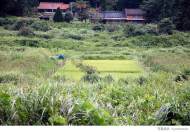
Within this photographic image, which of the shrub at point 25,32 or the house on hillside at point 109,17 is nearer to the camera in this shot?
the shrub at point 25,32

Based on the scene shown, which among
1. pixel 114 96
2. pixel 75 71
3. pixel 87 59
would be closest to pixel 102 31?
pixel 87 59

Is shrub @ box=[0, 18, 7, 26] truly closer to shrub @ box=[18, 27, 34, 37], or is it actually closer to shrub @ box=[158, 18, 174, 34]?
shrub @ box=[18, 27, 34, 37]

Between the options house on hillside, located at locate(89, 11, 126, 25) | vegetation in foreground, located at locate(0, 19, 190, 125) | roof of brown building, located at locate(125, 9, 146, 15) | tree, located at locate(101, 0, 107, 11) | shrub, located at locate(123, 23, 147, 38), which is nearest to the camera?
vegetation in foreground, located at locate(0, 19, 190, 125)

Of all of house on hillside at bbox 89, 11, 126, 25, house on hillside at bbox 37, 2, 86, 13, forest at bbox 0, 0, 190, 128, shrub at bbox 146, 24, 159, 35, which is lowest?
forest at bbox 0, 0, 190, 128

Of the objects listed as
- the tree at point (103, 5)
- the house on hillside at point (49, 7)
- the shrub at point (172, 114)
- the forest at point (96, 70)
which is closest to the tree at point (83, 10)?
the forest at point (96, 70)

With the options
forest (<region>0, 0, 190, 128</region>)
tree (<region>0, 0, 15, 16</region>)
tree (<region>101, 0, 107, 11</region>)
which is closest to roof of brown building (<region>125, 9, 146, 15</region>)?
forest (<region>0, 0, 190, 128</region>)

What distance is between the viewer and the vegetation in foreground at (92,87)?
1.66 meters

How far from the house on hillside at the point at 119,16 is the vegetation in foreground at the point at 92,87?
12.4ft

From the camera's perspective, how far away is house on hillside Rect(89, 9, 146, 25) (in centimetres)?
2172

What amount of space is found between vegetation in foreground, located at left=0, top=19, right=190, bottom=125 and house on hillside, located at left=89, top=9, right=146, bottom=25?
12.4ft

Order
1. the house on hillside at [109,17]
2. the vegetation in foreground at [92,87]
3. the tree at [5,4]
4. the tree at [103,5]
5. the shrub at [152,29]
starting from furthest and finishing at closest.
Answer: the tree at [103,5]
the house on hillside at [109,17]
the tree at [5,4]
the shrub at [152,29]
the vegetation in foreground at [92,87]

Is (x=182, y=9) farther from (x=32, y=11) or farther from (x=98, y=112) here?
(x=98, y=112)

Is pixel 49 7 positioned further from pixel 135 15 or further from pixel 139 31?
pixel 139 31

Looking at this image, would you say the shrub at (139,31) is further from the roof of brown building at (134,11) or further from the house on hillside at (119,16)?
the roof of brown building at (134,11)
